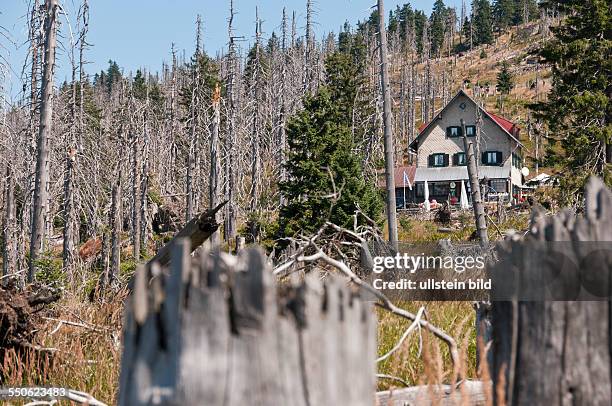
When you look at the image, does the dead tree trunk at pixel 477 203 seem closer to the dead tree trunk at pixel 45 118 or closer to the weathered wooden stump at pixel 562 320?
the weathered wooden stump at pixel 562 320

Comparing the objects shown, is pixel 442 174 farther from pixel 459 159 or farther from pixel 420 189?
pixel 420 189

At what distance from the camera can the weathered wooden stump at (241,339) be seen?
45.2 inches

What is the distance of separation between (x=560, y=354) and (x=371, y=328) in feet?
1.87

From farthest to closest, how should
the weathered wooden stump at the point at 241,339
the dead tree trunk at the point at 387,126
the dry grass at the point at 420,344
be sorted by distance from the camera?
the dead tree trunk at the point at 387,126, the dry grass at the point at 420,344, the weathered wooden stump at the point at 241,339

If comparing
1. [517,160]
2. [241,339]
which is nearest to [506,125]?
[517,160]

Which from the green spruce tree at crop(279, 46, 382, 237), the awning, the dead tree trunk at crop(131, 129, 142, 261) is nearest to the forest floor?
the green spruce tree at crop(279, 46, 382, 237)

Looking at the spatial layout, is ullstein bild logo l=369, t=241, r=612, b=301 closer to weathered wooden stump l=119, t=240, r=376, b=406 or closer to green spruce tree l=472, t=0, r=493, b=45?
weathered wooden stump l=119, t=240, r=376, b=406

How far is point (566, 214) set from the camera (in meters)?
1.74

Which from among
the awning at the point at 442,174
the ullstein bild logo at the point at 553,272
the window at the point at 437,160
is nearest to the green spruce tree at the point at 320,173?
the ullstein bild logo at the point at 553,272

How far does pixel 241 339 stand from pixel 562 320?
2.84 ft

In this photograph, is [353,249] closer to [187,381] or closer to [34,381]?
[34,381]

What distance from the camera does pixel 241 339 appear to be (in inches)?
45.3

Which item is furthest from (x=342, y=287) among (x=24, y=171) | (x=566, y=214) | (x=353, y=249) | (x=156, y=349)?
(x=24, y=171)

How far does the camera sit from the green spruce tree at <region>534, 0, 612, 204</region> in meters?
26.1
